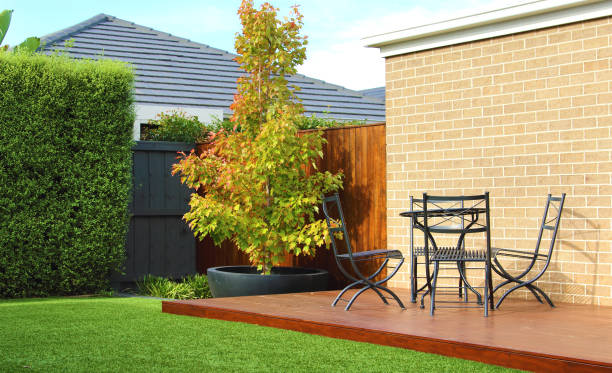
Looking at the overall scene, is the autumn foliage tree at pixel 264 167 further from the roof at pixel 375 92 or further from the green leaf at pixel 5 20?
the roof at pixel 375 92

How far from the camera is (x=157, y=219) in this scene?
9188 mm

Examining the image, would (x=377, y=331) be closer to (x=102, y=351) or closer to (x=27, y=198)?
(x=102, y=351)

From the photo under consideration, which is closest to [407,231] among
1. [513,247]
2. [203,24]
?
[513,247]

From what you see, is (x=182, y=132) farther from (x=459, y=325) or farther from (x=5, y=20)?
(x=459, y=325)

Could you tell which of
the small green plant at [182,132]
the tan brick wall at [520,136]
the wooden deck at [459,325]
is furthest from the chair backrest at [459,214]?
the small green plant at [182,132]

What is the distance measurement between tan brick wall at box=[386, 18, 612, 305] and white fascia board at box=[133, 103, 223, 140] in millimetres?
5220

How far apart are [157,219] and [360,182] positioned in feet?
9.81

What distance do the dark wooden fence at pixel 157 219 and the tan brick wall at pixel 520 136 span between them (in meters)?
3.22

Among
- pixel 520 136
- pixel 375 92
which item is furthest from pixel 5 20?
pixel 375 92

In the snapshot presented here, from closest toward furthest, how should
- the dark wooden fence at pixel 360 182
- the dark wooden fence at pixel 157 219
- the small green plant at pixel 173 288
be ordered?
the dark wooden fence at pixel 360 182, the small green plant at pixel 173 288, the dark wooden fence at pixel 157 219

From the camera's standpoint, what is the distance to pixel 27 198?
7461 millimetres

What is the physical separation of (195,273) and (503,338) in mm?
6116

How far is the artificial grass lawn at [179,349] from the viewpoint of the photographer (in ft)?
12.2

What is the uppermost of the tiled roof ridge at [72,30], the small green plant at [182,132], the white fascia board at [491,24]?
the tiled roof ridge at [72,30]
